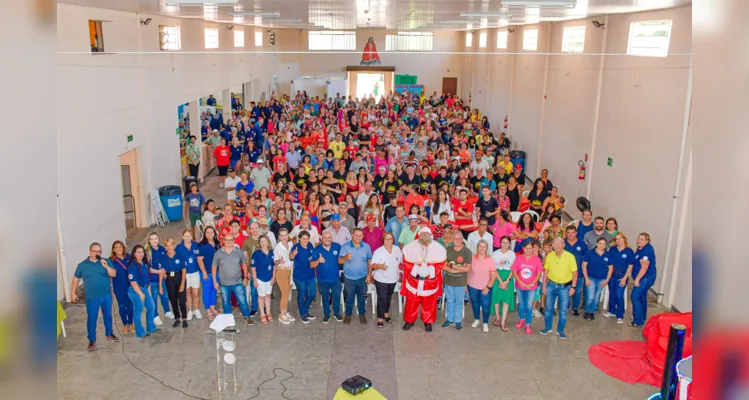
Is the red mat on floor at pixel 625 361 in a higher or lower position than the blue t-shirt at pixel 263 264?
lower

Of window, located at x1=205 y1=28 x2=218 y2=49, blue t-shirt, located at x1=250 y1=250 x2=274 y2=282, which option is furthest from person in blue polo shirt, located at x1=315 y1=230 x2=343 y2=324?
window, located at x1=205 y1=28 x2=218 y2=49

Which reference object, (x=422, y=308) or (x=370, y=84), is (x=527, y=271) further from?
(x=370, y=84)

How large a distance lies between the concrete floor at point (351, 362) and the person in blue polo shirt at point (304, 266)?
1.34 feet

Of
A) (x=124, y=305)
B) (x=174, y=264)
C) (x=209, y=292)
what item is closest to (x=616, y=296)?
(x=209, y=292)

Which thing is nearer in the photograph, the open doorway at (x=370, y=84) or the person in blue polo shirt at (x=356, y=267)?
the person in blue polo shirt at (x=356, y=267)

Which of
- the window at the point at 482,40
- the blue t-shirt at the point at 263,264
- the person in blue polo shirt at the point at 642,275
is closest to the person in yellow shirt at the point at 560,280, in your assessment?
the person in blue polo shirt at the point at 642,275

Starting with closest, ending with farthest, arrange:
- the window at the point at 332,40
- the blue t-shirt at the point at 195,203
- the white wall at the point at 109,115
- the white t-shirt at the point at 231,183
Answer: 1. the white wall at the point at 109,115
2. the blue t-shirt at the point at 195,203
3. the white t-shirt at the point at 231,183
4. the window at the point at 332,40

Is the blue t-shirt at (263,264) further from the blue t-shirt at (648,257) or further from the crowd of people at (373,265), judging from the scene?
the blue t-shirt at (648,257)

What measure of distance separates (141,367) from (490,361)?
12.6 ft

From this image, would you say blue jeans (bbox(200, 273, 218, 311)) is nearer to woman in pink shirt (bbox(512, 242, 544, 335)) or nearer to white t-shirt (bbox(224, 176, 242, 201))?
white t-shirt (bbox(224, 176, 242, 201))

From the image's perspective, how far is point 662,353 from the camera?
21.7ft

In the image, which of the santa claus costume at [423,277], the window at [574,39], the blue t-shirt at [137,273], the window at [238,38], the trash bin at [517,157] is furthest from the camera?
the window at [238,38]

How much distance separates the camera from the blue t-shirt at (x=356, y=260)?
738cm
